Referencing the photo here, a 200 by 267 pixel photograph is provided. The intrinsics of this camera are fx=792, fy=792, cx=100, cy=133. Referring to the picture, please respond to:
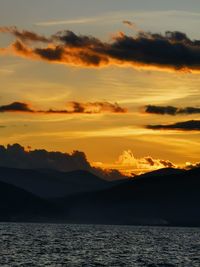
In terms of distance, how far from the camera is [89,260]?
185 meters

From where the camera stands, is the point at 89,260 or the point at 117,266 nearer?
the point at 117,266

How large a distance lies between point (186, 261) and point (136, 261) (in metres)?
13.2

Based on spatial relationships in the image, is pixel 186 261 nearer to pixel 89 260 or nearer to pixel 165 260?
pixel 165 260

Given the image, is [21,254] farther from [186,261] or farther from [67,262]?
[186,261]

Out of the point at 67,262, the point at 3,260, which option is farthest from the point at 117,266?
the point at 3,260

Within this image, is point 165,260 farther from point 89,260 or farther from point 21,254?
point 21,254

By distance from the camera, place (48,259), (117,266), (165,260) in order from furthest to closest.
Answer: (165,260) → (48,259) → (117,266)

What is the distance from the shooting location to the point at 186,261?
192 m

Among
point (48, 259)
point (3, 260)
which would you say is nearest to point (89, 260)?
point (48, 259)

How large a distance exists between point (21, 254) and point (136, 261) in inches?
1180

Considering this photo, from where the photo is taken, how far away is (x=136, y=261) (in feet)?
614

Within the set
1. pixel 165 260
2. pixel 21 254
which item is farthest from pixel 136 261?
pixel 21 254

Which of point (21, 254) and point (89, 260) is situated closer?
point (89, 260)

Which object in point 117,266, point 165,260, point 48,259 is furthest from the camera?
point 165,260
